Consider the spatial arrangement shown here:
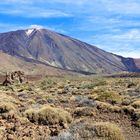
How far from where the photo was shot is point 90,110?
20.8 meters

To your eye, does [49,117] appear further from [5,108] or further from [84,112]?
[5,108]

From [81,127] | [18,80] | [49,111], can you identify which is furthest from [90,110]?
[18,80]

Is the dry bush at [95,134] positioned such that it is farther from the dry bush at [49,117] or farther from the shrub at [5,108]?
the shrub at [5,108]

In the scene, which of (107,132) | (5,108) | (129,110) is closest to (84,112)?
(129,110)

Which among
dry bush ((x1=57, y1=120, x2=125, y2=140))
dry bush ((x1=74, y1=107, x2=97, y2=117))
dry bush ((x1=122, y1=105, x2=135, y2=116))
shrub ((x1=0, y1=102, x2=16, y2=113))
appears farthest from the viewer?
shrub ((x1=0, y1=102, x2=16, y2=113))

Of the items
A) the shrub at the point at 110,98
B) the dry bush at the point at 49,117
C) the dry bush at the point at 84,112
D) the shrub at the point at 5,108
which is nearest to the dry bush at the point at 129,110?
the dry bush at the point at 84,112

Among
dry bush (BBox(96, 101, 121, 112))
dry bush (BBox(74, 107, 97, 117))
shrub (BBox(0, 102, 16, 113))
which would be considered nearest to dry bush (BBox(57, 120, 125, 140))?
dry bush (BBox(74, 107, 97, 117))

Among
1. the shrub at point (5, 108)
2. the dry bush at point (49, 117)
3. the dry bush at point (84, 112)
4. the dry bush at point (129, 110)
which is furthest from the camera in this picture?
the shrub at point (5, 108)

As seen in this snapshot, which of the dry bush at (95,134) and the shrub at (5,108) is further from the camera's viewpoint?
the shrub at (5,108)

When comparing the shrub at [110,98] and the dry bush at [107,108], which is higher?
the shrub at [110,98]

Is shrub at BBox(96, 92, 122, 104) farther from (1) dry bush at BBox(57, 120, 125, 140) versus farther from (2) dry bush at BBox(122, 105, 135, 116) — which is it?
(1) dry bush at BBox(57, 120, 125, 140)

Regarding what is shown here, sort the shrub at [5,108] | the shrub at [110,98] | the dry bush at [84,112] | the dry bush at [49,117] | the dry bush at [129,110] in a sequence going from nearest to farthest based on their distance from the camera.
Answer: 1. the dry bush at [49,117]
2. the dry bush at [84,112]
3. the dry bush at [129,110]
4. the shrub at [5,108]
5. the shrub at [110,98]

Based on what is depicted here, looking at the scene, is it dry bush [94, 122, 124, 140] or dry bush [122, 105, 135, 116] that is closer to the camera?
dry bush [94, 122, 124, 140]

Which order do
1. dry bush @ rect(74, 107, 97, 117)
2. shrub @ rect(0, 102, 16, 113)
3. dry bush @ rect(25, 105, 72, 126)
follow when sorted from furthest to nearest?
shrub @ rect(0, 102, 16, 113)
dry bush @ rect(74, 107, 97, 117)
dry bush @ rect(25, 105, 72, 126)
